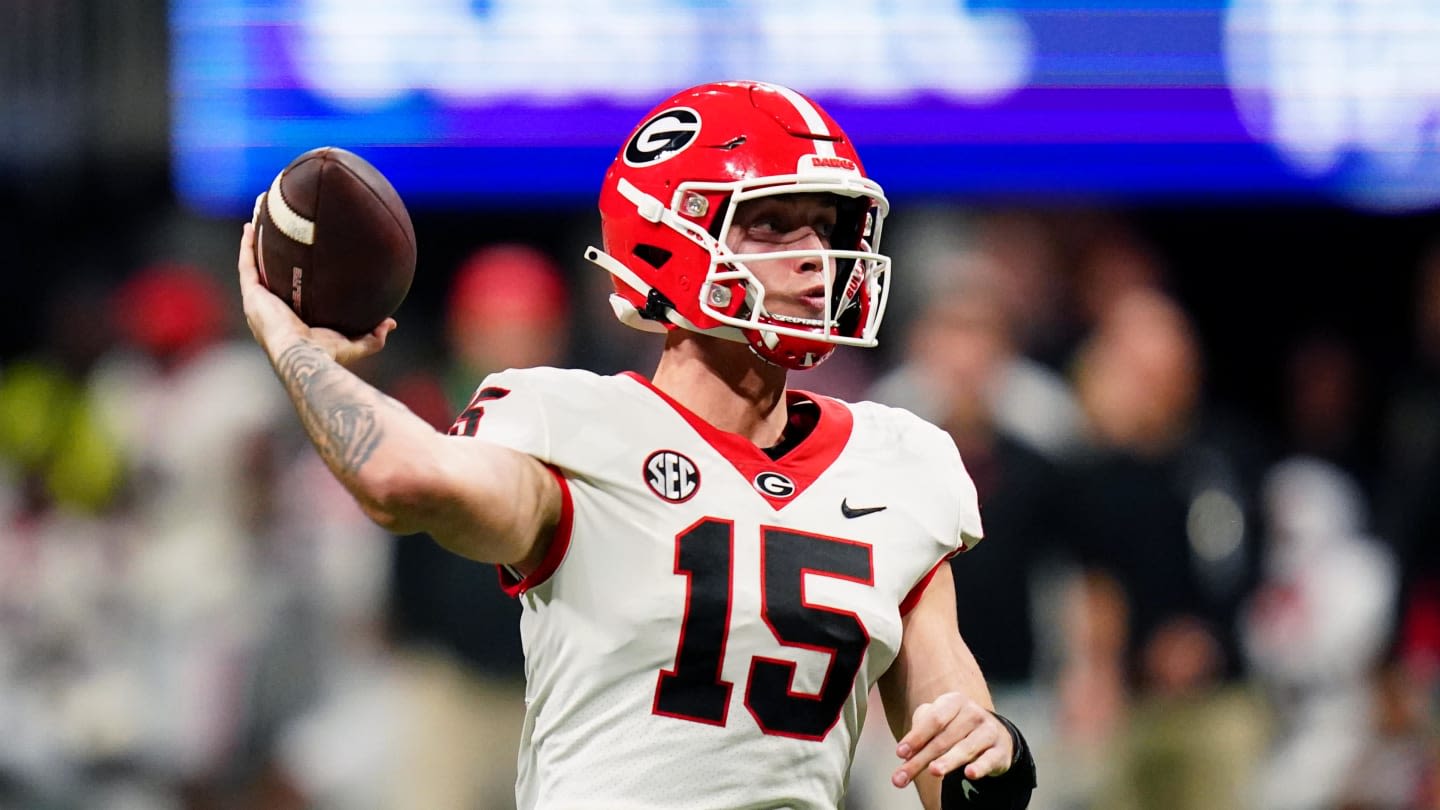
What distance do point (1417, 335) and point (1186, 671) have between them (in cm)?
244

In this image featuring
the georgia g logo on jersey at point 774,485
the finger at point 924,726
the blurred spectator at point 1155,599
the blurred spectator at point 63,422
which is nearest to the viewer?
the finger at point 924,726

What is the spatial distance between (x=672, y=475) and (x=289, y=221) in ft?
1.97

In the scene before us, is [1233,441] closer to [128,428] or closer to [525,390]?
[128,428]

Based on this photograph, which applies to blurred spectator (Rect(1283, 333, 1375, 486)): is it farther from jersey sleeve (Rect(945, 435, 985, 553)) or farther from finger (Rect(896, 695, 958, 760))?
finger (Rect(896, 695, 958, 760))

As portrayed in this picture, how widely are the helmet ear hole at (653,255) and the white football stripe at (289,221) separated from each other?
48 centimetres

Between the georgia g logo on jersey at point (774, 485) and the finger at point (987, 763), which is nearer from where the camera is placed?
the finger at point (987, 763)

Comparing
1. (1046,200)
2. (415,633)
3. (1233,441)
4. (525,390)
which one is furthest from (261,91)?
(525,390)

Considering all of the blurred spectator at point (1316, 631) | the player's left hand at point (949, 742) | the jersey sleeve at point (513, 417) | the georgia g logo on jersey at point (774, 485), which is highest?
the jersey sleeve at point (513, 417)

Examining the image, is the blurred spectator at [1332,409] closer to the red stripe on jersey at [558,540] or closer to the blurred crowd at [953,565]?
the blurred crowd at [953,565]

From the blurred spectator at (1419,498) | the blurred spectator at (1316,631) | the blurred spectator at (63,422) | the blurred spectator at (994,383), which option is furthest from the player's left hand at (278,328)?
the blurred spectator at (63,422)

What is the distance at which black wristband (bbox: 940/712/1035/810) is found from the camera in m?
2.58

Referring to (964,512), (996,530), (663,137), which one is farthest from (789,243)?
(996,530)

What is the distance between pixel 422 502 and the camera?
226 cm

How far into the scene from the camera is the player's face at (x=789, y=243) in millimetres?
2701
